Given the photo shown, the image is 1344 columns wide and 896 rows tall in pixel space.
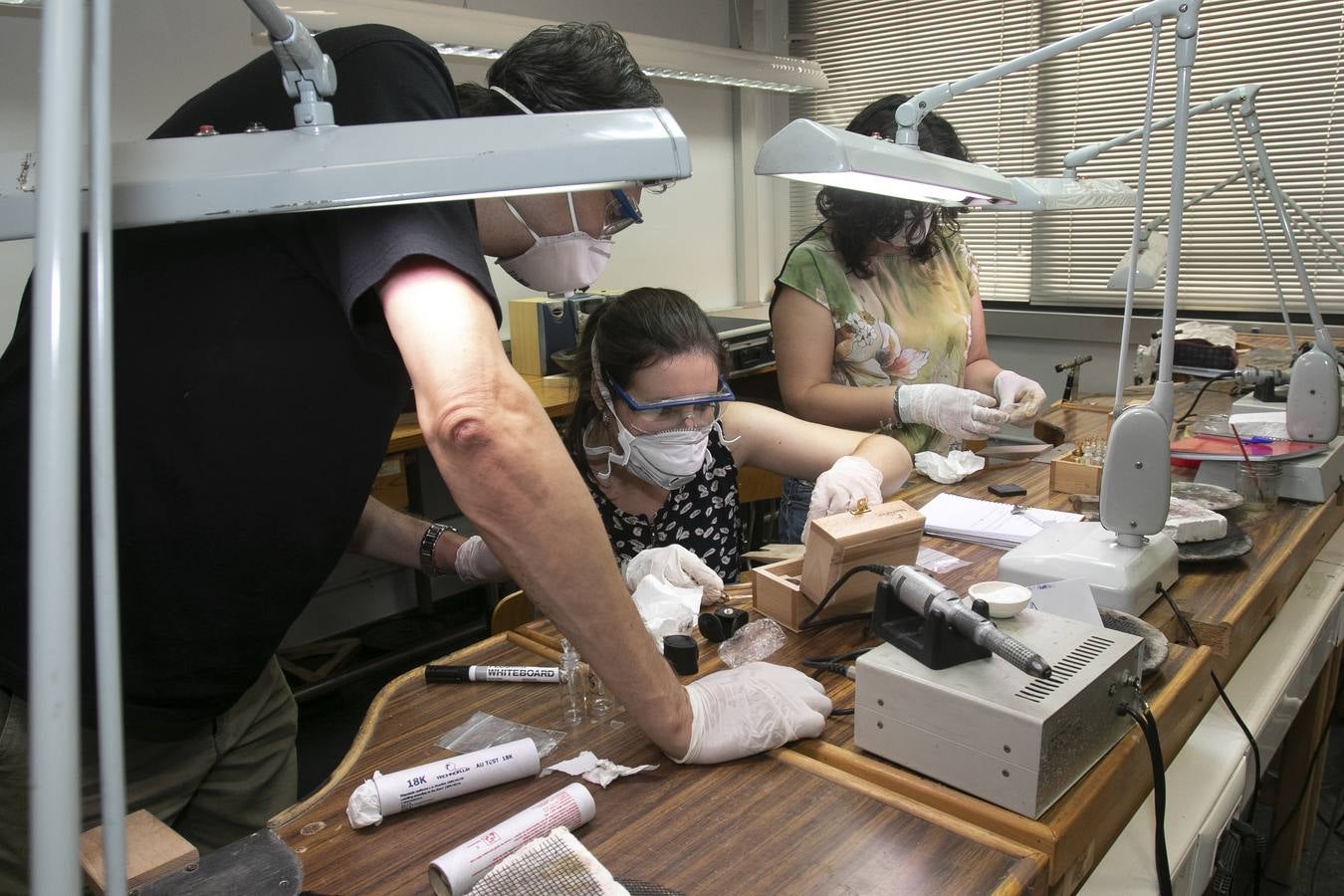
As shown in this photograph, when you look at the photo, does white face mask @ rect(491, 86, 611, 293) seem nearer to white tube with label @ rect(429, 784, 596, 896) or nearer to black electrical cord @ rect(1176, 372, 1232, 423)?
white tube with label @ rect(429, 784, 596, 896)

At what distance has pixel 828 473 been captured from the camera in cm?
180

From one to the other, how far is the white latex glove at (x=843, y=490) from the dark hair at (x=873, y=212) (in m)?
0.78

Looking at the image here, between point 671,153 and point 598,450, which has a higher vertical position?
point 671,153

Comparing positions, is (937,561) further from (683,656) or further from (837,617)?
(683,656)

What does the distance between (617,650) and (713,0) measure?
4349 millimetres

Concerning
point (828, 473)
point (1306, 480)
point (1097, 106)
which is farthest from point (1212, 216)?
point (828, 473)

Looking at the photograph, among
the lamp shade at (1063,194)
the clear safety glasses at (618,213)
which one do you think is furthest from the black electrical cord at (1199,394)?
the clear safety glasses at (618,213)

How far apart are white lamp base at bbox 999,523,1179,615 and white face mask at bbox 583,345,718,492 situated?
59 centimetres

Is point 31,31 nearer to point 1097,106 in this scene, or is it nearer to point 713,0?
point 713,0

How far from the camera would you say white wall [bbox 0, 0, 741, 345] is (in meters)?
2.67

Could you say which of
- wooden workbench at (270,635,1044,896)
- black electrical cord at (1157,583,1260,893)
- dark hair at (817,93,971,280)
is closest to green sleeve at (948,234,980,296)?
dark hair at (817,93,971,280)

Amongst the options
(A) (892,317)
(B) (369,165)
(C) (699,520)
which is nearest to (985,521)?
(C) (699,520)

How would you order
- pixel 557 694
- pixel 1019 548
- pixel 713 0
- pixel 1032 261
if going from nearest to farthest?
pixel 557 694
pixel 1019 548
pixel 1032 261
pixel 713 0

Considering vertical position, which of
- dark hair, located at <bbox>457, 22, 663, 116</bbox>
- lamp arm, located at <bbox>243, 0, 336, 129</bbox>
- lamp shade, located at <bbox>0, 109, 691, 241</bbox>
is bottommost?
lamp shade, located at <bbox>0, 109, 691, 241</bbox>
